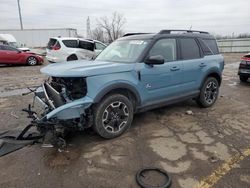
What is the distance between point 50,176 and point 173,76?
3064 mm

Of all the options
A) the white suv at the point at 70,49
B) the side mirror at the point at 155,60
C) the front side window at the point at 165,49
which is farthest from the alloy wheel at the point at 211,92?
the white suv at the point at 70,49

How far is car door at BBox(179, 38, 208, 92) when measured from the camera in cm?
534

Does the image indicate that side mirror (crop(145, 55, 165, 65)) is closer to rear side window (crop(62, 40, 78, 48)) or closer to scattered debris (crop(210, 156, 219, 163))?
scattered debris (crop(210, 156, 219, 163))

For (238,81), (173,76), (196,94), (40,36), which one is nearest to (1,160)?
(173,76)

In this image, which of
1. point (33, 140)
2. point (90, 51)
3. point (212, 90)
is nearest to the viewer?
point (33, 140)

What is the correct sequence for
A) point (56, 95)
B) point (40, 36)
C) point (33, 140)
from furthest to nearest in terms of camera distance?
point (40, 36) < point (33, 140) < point (56, 95)

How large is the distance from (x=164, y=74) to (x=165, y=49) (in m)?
0.57

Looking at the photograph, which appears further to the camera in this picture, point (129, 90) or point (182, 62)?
point (182, 62)

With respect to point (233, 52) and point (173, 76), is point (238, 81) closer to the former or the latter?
point (173, 76)

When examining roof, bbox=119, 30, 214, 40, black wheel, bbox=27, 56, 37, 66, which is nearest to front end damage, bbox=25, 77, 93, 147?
roof, bbox=119, 30, 214, 40

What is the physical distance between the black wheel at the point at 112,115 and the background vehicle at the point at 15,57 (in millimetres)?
13432

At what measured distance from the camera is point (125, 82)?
4.25 m

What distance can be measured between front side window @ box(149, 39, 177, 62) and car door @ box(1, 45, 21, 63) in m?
13.2

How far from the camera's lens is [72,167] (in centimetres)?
341
